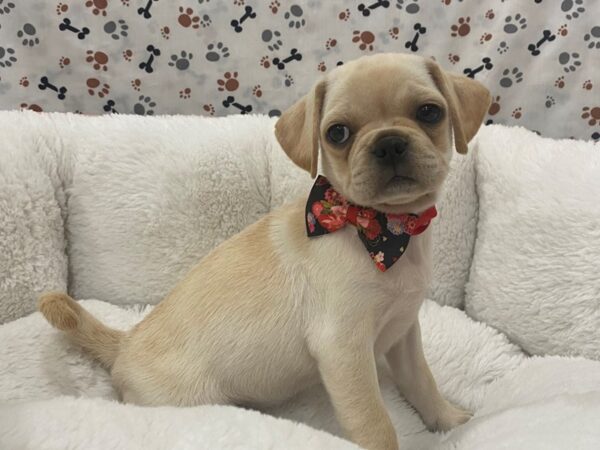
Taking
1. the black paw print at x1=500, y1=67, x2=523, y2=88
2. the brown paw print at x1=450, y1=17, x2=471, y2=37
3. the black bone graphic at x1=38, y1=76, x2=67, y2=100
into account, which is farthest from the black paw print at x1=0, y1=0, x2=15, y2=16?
the black paw print at x1=500, y1=67, x2=523, y2=88

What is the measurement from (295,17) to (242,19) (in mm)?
198

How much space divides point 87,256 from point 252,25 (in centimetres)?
103

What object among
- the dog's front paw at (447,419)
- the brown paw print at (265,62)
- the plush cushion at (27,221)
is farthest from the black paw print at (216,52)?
the dog's front paw at (447,419)

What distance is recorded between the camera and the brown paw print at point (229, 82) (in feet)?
7.15

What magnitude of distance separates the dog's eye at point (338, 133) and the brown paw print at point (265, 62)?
1.09 metres

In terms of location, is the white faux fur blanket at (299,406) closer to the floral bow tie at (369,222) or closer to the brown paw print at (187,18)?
the floral bow tie at (369,222)

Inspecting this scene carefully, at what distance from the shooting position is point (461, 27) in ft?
6.82

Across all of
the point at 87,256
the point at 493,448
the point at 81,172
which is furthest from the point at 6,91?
the point at 493,448

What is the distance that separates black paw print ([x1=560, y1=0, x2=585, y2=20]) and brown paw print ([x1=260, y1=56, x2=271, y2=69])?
3.52 ft

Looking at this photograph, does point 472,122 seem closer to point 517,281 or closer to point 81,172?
point 517,281

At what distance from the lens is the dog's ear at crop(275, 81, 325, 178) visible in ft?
3.94

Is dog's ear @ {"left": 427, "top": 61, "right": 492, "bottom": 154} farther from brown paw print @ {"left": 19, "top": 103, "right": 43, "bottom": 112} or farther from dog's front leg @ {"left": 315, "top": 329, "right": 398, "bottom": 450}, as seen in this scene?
brown paw print @ {"left": 19, "top": 103, "right": 43, "bottom": 112}

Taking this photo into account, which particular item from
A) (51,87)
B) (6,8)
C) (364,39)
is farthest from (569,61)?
(6,8)

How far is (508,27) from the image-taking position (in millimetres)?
2041
